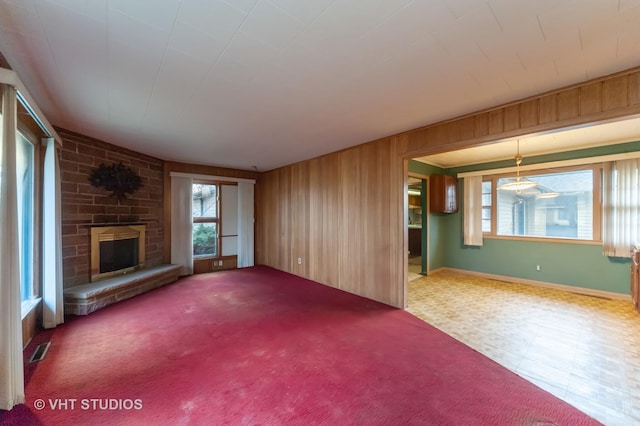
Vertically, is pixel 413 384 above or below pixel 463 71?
below

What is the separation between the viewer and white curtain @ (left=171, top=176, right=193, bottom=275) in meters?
5.43

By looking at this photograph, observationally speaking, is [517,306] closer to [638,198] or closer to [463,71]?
[638,198]

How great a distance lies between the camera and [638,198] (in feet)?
13.0

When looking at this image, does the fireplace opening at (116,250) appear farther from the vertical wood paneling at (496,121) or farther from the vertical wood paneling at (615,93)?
the vertical wood paneling at (615,93)

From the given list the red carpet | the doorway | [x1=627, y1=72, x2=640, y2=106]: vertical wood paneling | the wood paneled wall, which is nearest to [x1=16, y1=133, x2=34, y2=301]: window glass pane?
the red carpet

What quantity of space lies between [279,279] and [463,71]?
176 inches

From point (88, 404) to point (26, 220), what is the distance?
2.32 metres

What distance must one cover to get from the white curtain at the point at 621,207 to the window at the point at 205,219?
294 inches

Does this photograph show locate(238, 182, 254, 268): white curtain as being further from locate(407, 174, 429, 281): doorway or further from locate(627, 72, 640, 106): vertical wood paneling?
Result: locate(627, 72, 640, 106): vertical wood paneling

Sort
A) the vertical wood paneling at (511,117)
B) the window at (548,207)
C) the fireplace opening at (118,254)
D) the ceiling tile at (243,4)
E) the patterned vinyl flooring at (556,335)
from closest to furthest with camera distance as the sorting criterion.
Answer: the ceiling tile at (243,4) → the patterned vinyl flooring at (556,335) → the vertical wood paneling at (511,117) → the fireplace opening at (118,254) → the window at (548,207)

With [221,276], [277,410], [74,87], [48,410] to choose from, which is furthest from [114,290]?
[277,410]

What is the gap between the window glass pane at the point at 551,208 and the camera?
4.52 metres

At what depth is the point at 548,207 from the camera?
196 inches

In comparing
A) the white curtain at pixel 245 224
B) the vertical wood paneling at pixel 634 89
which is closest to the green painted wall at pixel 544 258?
the vertical wood paneling at pixel 634 89
